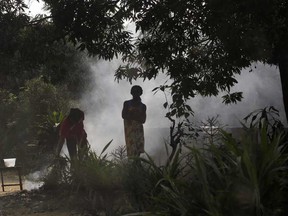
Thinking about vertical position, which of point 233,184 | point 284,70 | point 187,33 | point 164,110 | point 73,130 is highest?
point 164,110

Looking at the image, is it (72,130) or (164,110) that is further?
(164,110)

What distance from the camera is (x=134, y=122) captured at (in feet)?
26.6

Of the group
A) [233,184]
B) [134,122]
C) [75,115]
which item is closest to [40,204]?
[75,115]

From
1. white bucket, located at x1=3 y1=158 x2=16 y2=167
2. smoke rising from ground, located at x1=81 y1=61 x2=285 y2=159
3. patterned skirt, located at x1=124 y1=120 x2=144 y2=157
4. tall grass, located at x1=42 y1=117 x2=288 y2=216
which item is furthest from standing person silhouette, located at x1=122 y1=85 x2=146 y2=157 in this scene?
tall grass, located at x1=42 y1=117 x2=288 y2=216

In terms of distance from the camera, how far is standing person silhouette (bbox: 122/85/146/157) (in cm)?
801

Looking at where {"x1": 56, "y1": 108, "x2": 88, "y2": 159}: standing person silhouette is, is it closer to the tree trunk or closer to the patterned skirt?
the patterned skirt

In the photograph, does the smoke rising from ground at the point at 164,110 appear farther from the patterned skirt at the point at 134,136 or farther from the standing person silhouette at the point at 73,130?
the standing person silhouette at the point at 73,130

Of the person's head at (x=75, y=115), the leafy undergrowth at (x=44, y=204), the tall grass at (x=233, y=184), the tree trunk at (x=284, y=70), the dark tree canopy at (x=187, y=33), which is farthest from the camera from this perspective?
the person's head at (x=75, y=115)

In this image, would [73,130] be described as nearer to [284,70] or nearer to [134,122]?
[134,122]

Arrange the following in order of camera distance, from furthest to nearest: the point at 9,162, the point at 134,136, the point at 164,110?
the point at 164,110 < the point at 9,162 < the point at 134,136

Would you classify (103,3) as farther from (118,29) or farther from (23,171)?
(23,171)

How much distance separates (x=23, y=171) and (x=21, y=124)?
2.43 metres

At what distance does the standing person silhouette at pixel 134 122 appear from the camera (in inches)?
315

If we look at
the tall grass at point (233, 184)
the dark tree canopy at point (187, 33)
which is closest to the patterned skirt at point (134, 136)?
the dark tree canopy at point (187, 33)
